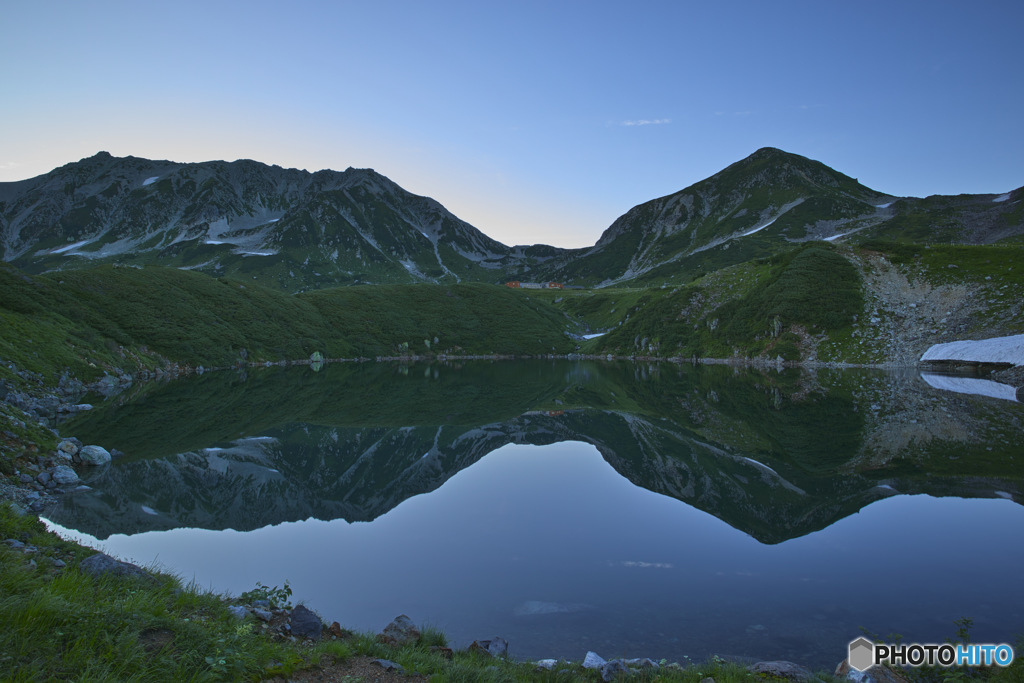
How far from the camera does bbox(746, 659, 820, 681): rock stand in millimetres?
9555

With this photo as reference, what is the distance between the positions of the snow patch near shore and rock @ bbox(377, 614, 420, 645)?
284ft

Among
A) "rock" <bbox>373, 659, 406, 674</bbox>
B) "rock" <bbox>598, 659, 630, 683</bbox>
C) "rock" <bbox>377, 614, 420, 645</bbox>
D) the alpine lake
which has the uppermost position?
"rock" <bbox>373, 659, 406, 674</bbox>

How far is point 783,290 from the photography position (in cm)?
10850

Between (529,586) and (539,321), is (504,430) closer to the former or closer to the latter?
(529,586)

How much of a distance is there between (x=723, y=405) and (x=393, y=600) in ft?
143

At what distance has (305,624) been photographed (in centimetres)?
1084

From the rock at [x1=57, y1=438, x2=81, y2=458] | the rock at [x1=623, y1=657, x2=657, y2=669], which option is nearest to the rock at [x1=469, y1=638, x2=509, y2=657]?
the rock at [x1=623, y1=657, x2=657, y2=669]

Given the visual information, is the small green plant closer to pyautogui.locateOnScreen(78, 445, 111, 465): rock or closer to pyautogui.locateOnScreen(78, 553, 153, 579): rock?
pyautogui.locateOnScreen(78, 553, 153, 579): rock

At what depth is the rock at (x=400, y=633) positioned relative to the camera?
10797 mm

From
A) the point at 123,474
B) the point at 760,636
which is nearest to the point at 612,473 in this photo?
the point at 760,636

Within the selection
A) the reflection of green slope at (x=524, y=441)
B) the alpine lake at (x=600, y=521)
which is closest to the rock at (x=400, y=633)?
the alpine lake at (x=600, y=521)

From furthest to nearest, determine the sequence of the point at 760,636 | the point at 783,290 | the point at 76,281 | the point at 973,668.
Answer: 1. the point at 783,290
2. the point at 76,281
3. the point at 760,636
4. the point at 973,668

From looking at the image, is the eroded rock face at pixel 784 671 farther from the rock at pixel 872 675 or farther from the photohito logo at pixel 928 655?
the photohito logo at pixel 928 655

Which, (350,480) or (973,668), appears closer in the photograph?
(973,668)
